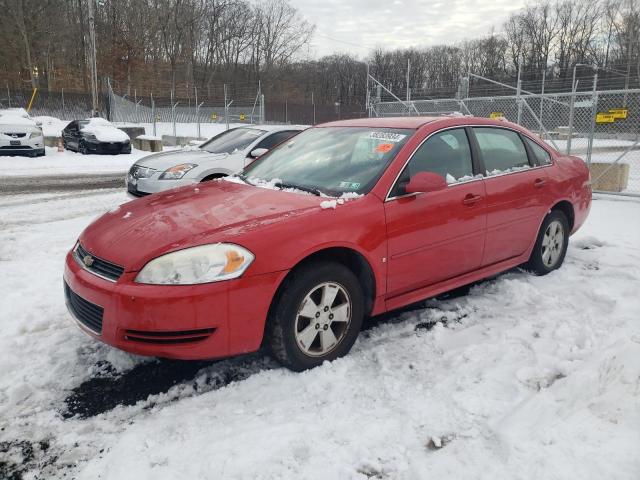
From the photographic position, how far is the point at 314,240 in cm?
297

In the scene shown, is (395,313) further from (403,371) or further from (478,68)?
(478,68)

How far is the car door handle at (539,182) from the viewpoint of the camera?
14.9 feet

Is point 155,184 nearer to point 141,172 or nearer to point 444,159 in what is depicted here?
point 141,172

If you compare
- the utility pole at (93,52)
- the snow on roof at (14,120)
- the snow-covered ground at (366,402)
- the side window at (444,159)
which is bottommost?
the snow-covered ground at (366,402)

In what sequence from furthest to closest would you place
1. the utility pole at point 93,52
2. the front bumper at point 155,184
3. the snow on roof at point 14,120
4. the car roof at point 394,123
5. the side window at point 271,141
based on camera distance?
the utility pole at point 93,52
the snow on roof at point 14,120
the side window at point 271,141
the front bumper at point 155,184
the car roof at point 394,123

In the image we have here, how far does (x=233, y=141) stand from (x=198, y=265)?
572 cm

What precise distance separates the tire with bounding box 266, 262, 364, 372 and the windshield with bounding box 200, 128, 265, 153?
16.8 ft

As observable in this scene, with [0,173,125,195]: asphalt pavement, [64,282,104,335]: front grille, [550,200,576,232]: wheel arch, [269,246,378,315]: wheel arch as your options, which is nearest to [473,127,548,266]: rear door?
[550,200,576,232]: wheel arch

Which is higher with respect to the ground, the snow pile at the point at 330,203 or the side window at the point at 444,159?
the side window at the point at 444,159

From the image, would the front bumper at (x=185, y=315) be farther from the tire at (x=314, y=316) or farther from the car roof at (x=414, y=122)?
the car roof at (x=414, y=122)

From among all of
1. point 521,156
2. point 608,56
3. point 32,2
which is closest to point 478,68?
point 608,56

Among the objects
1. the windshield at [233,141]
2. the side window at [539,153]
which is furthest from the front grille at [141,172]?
the side window at [539,153]

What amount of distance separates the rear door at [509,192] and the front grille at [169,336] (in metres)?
2.44

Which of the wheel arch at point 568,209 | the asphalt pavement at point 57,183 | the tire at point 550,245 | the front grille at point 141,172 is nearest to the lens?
the tire at point 550,245
